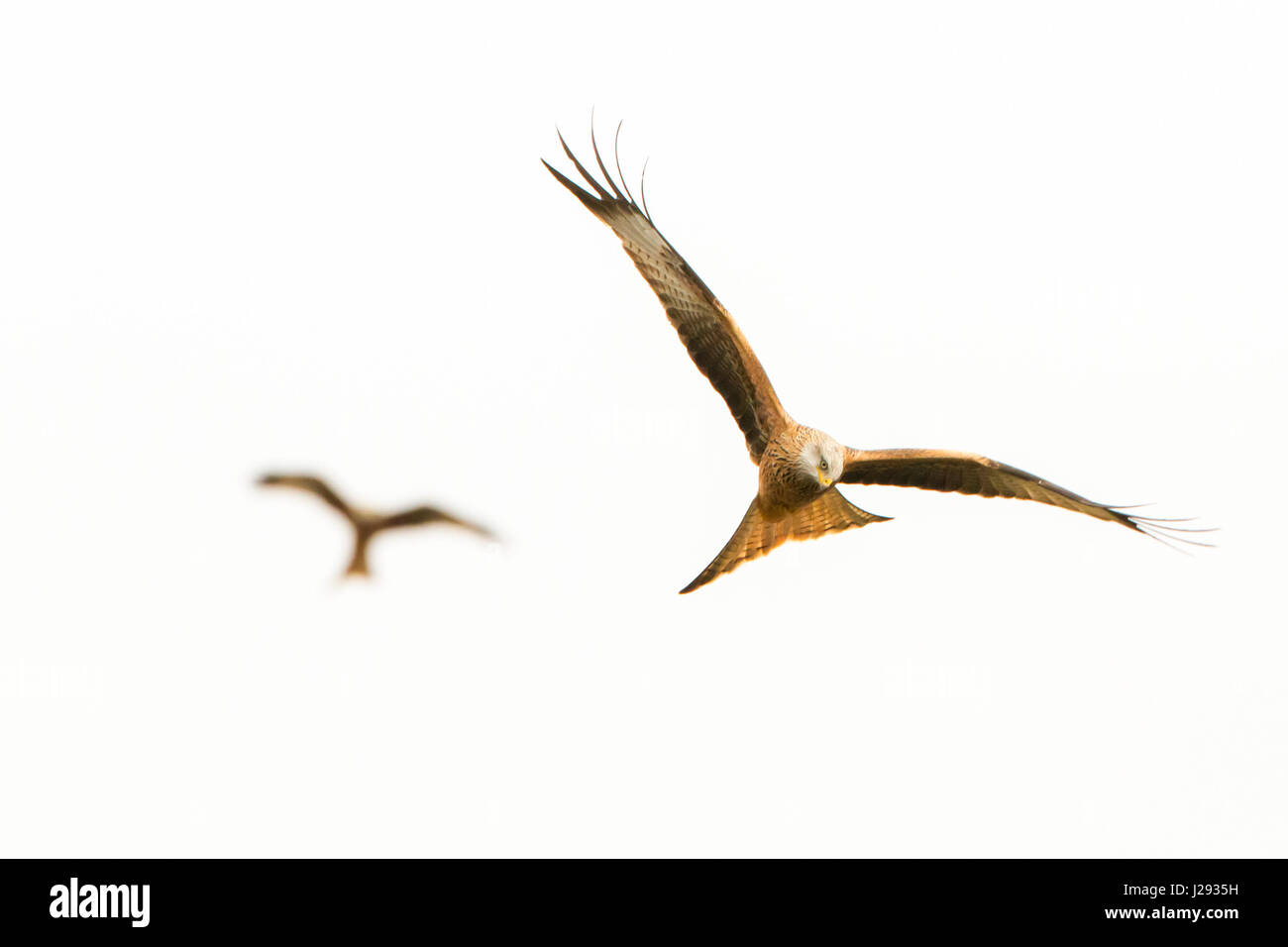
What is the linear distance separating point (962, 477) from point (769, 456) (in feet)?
3.64

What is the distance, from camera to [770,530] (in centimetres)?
1000

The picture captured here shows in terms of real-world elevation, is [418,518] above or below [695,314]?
below

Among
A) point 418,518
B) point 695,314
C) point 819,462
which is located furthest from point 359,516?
point 819,462

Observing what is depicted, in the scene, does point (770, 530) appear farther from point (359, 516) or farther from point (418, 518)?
point (359, 516)

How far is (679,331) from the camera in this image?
9.73 metres

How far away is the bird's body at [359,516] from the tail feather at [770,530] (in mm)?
1479

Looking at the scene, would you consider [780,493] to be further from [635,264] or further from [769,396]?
[635,264]

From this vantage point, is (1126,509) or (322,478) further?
(322,478)

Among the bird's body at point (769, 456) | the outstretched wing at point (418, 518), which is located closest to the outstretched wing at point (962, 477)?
the bird's body at point (769, 456)

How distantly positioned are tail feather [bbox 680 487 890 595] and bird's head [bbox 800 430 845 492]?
445 millimetres

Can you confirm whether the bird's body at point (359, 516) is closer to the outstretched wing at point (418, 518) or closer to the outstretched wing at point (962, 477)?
the outstretched wing at point (418, 518)
